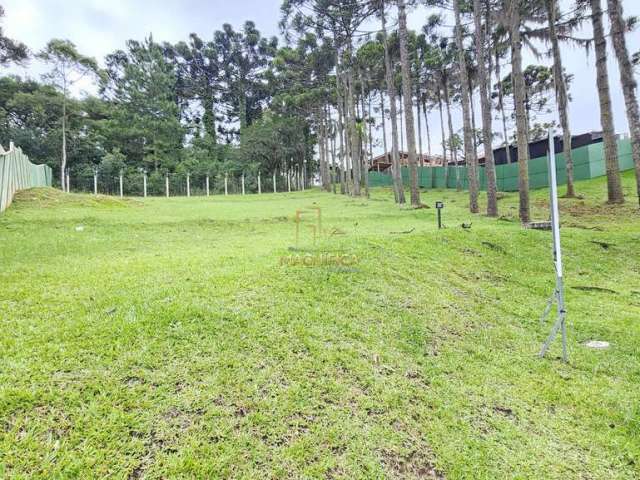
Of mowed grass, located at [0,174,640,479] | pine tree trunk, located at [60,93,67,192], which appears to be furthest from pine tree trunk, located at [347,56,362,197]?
pine tree trunk, located at [60,93,67,192]

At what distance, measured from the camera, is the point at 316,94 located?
21.1m

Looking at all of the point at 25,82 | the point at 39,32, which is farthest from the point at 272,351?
the point at 25,82

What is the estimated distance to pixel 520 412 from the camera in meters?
2.39

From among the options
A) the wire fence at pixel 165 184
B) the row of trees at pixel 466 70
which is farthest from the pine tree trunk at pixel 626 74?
the wire fence at pixel 165 184

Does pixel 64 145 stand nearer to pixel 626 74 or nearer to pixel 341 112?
pixel 341 112

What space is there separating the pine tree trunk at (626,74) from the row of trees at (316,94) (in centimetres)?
3

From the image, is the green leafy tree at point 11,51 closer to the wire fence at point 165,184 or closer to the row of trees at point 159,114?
the row of trees at point 159,114

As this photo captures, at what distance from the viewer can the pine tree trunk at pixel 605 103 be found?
33.0 feet

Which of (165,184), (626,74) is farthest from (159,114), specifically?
(626,74)

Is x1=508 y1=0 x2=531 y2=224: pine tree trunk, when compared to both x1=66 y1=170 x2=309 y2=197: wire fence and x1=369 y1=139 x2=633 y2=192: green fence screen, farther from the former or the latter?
x1=66 y1=170 x2=309 y2=197: wire fence

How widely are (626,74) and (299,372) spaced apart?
11721mm

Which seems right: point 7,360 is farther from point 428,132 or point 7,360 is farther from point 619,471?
point 428,132

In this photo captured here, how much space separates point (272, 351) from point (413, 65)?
2259 centimetres

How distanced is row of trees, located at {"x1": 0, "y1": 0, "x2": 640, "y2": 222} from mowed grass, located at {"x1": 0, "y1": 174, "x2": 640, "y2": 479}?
6.57 metres
